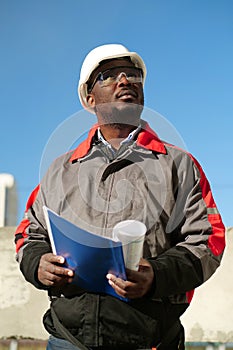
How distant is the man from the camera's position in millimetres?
1487

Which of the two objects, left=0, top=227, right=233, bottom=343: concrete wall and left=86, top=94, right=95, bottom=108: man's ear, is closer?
left=86, top=94, right=95, bottom=108: man's ear

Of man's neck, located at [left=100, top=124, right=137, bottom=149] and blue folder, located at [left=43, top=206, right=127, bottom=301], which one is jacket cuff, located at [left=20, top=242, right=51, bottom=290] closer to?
blue folder, located at [left=43, top=206, right=127, bottom=301]

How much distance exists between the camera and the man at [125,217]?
4.88ft

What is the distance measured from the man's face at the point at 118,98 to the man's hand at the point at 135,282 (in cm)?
42

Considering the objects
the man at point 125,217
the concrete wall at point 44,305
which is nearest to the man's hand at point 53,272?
the man at point 125,217

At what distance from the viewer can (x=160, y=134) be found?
5.32 ft

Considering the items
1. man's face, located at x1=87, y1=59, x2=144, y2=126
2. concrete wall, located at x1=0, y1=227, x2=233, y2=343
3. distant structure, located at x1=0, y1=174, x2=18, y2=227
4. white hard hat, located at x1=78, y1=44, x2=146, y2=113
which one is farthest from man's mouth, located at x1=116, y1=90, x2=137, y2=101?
distant structure, located at x1=0, y1=174, x2=18, y2=227

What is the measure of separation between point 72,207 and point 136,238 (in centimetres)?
36

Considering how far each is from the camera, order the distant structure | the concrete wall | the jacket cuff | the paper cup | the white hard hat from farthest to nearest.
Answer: the distant structure, the concrete wall, the white hard hat, the jacket cuff, the paper cup

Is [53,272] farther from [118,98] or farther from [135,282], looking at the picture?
[118,98]

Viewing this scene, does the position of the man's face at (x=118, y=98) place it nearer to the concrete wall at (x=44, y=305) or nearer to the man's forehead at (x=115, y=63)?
the man's forehead at (x=115, y=63)

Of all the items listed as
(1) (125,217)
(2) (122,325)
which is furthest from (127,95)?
(2) (122,325)

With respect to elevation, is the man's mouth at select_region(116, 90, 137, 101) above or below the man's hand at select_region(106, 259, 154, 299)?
above

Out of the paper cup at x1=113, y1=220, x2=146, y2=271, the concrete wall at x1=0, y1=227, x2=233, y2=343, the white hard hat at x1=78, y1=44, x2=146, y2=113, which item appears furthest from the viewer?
the concrete wall at x1=0, y1=227, x2=233, y2=343
